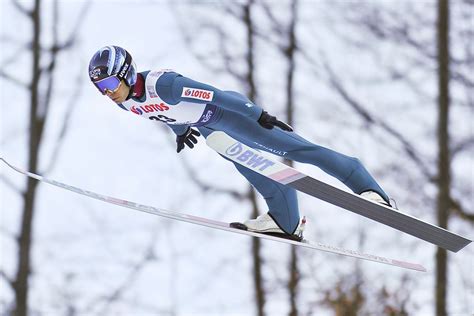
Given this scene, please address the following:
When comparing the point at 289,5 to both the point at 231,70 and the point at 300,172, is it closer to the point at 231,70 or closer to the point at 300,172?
the point at 231,70

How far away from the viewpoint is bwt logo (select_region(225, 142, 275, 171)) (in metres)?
7.33

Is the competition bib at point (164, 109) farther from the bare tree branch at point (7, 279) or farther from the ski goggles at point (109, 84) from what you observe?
the bare tree branch at point (7, 279)

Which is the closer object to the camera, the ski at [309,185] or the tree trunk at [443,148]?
the ski at [309,185]

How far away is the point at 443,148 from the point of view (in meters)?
14.9

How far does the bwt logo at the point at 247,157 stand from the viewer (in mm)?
7332

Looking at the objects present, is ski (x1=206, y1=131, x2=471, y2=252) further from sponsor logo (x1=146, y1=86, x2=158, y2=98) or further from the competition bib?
sponsor logo (x1=146, y1=86, x2=158, y2=98)

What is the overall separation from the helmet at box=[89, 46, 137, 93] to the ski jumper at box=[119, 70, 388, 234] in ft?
0.42

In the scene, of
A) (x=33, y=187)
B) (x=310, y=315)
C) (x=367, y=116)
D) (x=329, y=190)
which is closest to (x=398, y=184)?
(x=367, y=116)

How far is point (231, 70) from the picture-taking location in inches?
619

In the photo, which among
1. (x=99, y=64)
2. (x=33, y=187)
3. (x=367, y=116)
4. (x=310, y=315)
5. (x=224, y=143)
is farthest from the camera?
(x=367, y=116)

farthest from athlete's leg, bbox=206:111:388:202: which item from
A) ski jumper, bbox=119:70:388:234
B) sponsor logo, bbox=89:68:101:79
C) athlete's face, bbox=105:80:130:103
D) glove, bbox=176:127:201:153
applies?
sponsor logo, bbox=89:68:101:79

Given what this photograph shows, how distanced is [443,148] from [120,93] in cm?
884

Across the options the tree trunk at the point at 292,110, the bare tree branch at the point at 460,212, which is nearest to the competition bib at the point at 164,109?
the tree trunk at the point at 292,110

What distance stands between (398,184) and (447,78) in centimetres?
422
